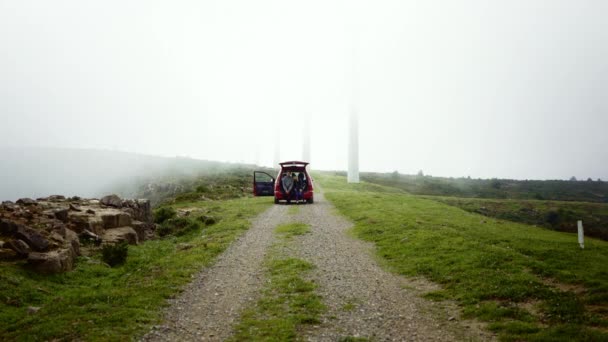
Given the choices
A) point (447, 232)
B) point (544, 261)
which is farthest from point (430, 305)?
point (447, 232)

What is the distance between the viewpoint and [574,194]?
11275 centimetres

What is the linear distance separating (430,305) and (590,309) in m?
3.51

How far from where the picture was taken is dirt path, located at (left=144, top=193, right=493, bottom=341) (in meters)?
9.05

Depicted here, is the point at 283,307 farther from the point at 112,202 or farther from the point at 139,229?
the point at 112,202

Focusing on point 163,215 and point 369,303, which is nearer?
point 369,303

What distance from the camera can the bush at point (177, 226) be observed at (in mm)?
25078

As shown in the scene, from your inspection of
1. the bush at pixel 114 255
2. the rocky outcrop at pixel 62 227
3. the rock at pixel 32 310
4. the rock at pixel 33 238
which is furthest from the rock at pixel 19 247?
the rock at pixel 32 310

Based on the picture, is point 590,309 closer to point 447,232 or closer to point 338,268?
point 338,268

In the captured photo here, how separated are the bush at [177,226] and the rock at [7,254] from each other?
10646 mm

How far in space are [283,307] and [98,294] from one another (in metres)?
5.39

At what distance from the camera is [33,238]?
14977mm

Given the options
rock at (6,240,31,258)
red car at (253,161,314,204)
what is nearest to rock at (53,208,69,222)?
rock at (6,240,31,258)

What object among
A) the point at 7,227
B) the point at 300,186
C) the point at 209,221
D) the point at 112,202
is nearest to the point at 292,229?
the point at 209,221

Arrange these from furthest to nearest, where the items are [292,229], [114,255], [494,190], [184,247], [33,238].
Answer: [494,190] → [292,229] → [184,247] → [114,255] → [33,238]
